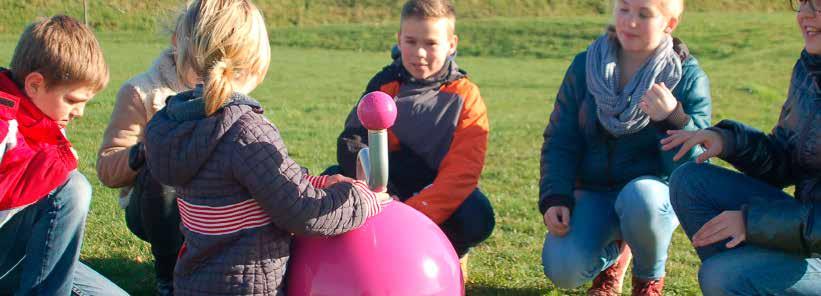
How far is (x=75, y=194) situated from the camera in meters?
3.76

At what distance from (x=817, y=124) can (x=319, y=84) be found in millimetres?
14025

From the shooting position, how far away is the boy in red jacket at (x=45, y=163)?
3.63m

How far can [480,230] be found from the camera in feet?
15.6

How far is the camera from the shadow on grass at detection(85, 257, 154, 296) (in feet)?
15.3

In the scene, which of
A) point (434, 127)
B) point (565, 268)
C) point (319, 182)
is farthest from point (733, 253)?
point (434, 127)

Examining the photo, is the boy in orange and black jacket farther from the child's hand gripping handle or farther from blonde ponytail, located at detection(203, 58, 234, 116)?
blonde ponytail, located at detection(203, 58, 234, 116)

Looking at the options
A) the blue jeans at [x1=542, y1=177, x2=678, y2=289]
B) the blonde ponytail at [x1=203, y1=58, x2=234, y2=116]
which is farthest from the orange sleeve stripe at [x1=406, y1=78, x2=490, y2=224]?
the blonde ponytail at [x1=203, y1=58, x2=234, y2=116]

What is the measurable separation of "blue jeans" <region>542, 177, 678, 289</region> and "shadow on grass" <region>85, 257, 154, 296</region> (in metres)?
2.01

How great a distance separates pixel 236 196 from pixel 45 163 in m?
0.96

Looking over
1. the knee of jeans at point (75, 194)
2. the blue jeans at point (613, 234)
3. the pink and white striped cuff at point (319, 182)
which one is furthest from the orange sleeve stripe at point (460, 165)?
the knee of jeans at point (75, 194)

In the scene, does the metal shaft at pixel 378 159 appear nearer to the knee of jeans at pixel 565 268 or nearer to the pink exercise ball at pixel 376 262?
the pink exercise ball at pixel 376 262

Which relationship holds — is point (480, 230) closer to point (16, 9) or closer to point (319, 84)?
point (319, 84)

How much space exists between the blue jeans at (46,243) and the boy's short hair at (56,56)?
42cm

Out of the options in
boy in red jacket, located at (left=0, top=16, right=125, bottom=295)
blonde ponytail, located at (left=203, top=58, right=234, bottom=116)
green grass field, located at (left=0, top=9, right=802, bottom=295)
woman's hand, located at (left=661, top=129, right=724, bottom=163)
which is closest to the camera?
blonde ponytail, located at (left=203, top=58, right=234, bottom=116)
